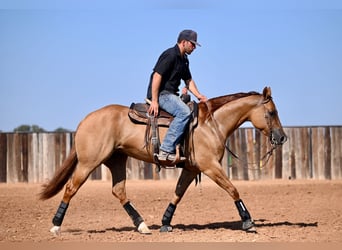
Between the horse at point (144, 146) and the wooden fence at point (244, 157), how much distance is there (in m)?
12.8

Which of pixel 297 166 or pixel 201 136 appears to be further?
pixel 297 166

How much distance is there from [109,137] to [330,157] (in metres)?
14.9

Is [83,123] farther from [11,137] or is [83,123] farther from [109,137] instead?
[11,137]

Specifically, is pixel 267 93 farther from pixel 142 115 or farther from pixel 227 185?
pixel 142 115

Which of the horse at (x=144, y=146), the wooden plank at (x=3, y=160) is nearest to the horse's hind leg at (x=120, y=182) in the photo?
the horse at (x=144, y=146)

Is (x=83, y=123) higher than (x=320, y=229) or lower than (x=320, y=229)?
higher

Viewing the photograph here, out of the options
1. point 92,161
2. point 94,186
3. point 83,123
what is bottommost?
point 94,186

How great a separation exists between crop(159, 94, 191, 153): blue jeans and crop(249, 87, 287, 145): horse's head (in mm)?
1208

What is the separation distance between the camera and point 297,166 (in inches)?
904

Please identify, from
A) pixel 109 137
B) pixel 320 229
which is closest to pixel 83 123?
pixel 109 137

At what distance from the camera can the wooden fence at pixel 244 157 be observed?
22.8 m

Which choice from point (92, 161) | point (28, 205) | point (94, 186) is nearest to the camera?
point (92, 161)

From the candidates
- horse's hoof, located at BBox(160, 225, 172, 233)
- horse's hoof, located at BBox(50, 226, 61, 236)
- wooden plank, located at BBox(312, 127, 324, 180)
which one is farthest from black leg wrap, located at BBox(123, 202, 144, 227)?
wooden plank, located at BBox(312, 127, 324, 180)

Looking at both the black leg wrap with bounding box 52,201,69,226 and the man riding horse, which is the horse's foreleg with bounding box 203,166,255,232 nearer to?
the man riding horse
